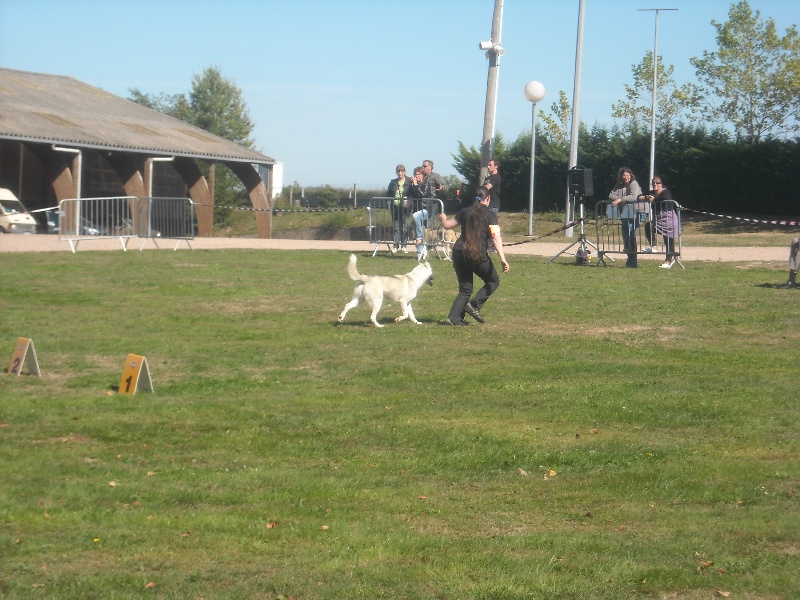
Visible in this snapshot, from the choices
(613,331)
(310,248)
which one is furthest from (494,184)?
(613,331)

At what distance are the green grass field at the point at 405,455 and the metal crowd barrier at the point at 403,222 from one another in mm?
7744

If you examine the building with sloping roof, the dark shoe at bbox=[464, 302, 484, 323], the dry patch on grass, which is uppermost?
the building with sloping roof

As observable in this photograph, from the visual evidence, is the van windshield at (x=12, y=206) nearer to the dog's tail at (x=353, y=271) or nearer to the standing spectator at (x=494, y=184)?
the standing spectator at (x=494, y=184)

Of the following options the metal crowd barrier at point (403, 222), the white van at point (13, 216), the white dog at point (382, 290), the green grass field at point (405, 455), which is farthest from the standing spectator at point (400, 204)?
the white van at point (13, 216)

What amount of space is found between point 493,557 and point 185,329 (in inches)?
358

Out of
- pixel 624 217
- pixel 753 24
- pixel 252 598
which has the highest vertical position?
pixel 753 24

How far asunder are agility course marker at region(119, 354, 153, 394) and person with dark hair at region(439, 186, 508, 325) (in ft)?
16.6

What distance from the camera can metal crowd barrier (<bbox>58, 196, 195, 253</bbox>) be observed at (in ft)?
85.2

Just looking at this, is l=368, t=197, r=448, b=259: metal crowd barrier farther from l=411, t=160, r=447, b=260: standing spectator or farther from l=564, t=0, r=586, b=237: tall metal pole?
l=564, t=0, r=586, b=237: tall metal pole

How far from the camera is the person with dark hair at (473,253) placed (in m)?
14.2

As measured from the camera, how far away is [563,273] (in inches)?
819

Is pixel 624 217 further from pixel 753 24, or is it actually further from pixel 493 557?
pixel 753 24

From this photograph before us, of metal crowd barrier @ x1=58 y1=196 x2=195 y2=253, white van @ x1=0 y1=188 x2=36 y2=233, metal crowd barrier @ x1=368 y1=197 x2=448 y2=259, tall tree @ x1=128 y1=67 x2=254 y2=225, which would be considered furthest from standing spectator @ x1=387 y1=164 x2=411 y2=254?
tall tree @ x1=128 y1=67 x2=254 y2=225

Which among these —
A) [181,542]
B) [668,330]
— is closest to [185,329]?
[668,330]
